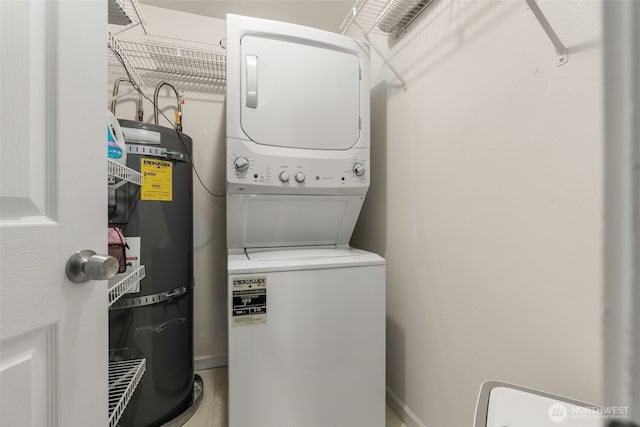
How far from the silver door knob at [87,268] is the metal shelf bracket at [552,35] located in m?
1.20

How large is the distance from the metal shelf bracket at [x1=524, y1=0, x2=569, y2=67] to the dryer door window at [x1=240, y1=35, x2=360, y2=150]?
0.83 metres

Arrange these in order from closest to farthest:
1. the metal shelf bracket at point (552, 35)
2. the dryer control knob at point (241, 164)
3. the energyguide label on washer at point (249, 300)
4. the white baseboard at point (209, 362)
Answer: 1. the metal shelf bracket at point (552, 35)
2. the energyguide label on washer at point (249, 300)
3. the dryer control knob at point (241, 164)
4. the white baseboard at point (209, 362)

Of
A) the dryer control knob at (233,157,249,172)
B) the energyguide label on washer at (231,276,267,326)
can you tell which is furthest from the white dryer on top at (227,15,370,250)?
the energyguide label on washer at (231,276,267,326)

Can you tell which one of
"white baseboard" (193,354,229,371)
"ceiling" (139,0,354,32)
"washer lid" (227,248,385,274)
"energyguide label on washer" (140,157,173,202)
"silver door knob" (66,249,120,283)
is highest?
"ceiling" (139,0,354,32)

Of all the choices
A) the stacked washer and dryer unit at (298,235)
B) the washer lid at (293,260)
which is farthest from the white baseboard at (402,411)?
the washer lid at (293,260)

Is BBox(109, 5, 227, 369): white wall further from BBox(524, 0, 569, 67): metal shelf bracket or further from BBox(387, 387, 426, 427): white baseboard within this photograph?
BBox(524, 0, 569, 67): metal shelf bracket

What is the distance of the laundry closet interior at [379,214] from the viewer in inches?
31.4

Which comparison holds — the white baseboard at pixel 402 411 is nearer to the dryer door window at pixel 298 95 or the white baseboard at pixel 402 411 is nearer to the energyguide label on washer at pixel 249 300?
the energyguide label on washer at pixel 249 300

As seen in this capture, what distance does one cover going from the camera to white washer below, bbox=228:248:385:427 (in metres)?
1.13

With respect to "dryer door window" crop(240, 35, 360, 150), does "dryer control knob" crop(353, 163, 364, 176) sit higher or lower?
lower

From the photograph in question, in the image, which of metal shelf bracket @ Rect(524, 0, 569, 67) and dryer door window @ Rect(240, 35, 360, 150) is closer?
metal shelf bracket @ Rect(524, 0, 569, 67)

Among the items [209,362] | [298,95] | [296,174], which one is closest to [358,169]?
[296,174]

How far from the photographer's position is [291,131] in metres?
1.39

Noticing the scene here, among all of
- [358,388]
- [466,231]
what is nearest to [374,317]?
[358,388]
